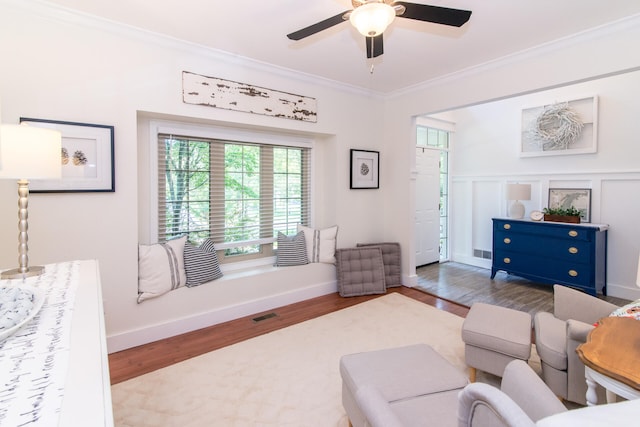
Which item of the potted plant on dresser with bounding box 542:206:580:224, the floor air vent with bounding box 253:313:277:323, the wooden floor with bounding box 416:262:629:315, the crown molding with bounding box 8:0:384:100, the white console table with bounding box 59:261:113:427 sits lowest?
the floor air vent with bounding box 253:313:277:323

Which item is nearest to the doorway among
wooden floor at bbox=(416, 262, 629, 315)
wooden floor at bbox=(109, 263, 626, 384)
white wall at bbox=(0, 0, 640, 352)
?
wooden floor at bbox=(109, 263, 626, 384)

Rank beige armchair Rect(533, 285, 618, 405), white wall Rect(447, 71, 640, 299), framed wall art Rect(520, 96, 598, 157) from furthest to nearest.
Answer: framed wall art Rect(520, 96, 598, 157) → white wall Rect(447, 71, 640, 299) → beige armchair Rect(533, 285, 618, 405)

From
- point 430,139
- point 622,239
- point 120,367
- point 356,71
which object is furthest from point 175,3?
point 622,239

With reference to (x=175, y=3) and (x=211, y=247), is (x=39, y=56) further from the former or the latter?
(x=211, y=247)

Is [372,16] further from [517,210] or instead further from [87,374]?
[517,210]

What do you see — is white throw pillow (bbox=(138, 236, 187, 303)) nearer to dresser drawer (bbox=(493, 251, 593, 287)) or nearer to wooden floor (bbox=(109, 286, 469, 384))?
wooden floor (bbox=(109, 286, 469, 384))

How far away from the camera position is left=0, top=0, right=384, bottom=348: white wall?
2195 mm

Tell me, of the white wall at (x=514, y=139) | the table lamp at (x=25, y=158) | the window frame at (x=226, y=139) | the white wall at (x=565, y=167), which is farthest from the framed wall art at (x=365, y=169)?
the table lamp at (x=25, y=158)

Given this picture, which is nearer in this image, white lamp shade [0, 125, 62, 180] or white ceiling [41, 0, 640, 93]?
white lamp shade [0, 125, 62, 180]

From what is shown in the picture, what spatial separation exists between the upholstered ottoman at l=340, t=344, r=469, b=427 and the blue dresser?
3.05 m

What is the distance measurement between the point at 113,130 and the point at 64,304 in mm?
1789

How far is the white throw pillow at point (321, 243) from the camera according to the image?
3.90 m

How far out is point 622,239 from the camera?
3760 millimetres

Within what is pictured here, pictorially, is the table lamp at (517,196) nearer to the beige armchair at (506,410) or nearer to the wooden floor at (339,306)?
the wooden floor at (339,306)
